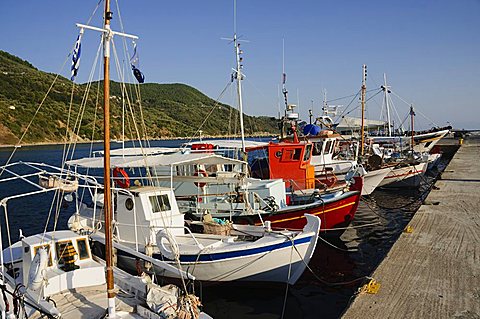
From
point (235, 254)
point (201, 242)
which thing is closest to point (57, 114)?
point (201, 242)

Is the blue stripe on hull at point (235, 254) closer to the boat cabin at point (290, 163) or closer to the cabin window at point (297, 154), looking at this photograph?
the boat cabin at point (290, 163)

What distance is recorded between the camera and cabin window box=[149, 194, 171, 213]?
1209 centimetres

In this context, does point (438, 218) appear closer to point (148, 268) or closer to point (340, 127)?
point (148, 268)

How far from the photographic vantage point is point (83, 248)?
32.3 feet

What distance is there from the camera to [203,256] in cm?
1082

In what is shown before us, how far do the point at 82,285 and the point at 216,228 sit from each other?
15.0ft

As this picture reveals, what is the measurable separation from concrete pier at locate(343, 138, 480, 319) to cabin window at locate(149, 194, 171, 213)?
6084 mm

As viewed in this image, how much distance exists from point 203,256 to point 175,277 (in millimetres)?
1327

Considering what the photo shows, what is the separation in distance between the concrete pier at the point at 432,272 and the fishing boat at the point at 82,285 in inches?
136

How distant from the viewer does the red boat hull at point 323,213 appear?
14.9 meters

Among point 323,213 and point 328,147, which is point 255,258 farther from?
point 328,147

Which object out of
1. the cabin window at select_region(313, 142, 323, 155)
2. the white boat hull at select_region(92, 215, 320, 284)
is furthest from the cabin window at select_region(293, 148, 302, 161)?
the white boat hull at select_region(92, 215, 320, 284)

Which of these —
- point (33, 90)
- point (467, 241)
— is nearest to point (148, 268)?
point (467, 241)

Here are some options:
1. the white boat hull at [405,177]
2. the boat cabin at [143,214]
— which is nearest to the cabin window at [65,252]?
the boat cabin at [143,214]
